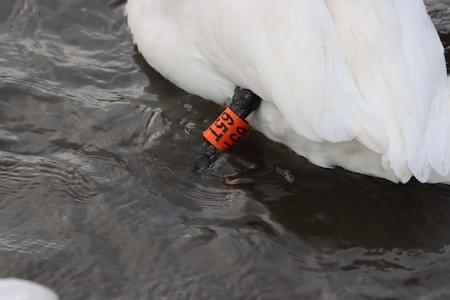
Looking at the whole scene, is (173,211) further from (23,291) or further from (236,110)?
(23,291)

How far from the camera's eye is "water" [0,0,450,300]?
3.97 meters

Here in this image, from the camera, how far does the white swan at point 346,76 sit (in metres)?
3.94

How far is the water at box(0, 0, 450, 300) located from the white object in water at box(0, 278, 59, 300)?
0.21ft

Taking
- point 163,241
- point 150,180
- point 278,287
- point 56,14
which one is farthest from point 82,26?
point 278,287

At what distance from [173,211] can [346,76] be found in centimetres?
94

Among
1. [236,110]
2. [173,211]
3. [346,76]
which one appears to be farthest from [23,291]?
[346,76]

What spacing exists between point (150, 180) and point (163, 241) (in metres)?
0.43

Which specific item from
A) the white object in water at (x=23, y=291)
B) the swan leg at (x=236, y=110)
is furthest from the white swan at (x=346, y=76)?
the white object in water at (x=23, y=291)

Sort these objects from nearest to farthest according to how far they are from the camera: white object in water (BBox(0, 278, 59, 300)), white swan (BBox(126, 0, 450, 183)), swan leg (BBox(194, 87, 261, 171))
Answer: white object in water (BBox(0, 278, 59, 300))
white swan (BBox(126, 0, 450, 183))
swan leg (BBox(194, 87, 261, 171))

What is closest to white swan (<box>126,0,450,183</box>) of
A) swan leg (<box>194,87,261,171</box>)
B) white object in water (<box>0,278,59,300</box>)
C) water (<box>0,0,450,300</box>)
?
swan leg (<box>194,87,261,171</box>)

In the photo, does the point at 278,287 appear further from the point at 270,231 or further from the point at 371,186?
the point at 371,186

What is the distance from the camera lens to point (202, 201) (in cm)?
439

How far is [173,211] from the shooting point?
4320 millimetres

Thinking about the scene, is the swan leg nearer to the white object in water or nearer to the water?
the water
